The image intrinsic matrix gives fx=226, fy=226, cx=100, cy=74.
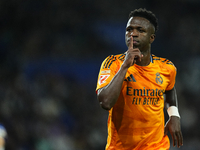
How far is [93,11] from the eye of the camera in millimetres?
6102

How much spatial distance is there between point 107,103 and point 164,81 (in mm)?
937

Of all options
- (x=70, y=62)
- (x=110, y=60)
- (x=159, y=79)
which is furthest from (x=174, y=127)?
(x=70, y=62)

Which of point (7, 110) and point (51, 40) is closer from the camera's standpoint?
point (7, 110)

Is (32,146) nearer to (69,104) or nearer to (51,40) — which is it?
(69,104)

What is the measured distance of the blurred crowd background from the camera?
529cm

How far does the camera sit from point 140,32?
2.49 metres

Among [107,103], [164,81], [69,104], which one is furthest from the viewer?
[69,104]

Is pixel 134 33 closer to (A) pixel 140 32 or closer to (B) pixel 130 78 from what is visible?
(A) pixel 140 32

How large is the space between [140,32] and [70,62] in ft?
11.6

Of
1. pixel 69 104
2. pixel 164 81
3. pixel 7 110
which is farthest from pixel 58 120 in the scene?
pixel 164 81

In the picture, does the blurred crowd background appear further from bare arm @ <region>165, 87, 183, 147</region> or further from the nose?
the nose

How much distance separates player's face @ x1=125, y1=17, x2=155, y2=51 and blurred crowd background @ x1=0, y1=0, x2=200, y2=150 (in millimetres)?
3313

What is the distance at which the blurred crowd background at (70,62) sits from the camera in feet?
17.4

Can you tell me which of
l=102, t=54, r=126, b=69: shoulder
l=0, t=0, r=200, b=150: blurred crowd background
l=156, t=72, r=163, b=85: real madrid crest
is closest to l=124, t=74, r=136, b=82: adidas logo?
l=102, t=54, r=126, b=69: shoulder
